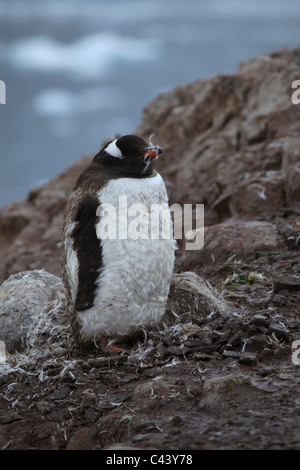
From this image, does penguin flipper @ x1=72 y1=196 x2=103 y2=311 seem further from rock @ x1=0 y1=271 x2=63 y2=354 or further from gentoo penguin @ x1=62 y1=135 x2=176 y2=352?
rock @ x1=0 y1=271 x2=63 y2=354

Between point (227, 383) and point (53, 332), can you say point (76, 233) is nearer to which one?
point (53, 332)

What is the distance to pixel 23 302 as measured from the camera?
5.68 meters

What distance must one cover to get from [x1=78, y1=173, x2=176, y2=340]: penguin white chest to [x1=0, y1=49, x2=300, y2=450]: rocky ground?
0.77ft

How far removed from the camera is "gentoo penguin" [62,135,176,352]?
4590 millimetres

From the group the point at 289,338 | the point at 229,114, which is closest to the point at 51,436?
the point at 289,338

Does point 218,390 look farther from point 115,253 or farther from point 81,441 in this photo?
point 115,253

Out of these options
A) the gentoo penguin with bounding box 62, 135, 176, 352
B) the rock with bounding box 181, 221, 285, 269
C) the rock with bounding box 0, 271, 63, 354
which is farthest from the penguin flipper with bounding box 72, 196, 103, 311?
the rock with bounding box 181, 221, 285, 269

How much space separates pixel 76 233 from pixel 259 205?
13.5ft

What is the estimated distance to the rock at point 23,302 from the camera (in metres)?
5.49

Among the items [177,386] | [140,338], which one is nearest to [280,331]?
[177,386]

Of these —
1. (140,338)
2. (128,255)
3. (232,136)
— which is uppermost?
(232,136)

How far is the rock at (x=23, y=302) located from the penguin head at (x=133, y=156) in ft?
5.26

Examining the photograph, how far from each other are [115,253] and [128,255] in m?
0.09
